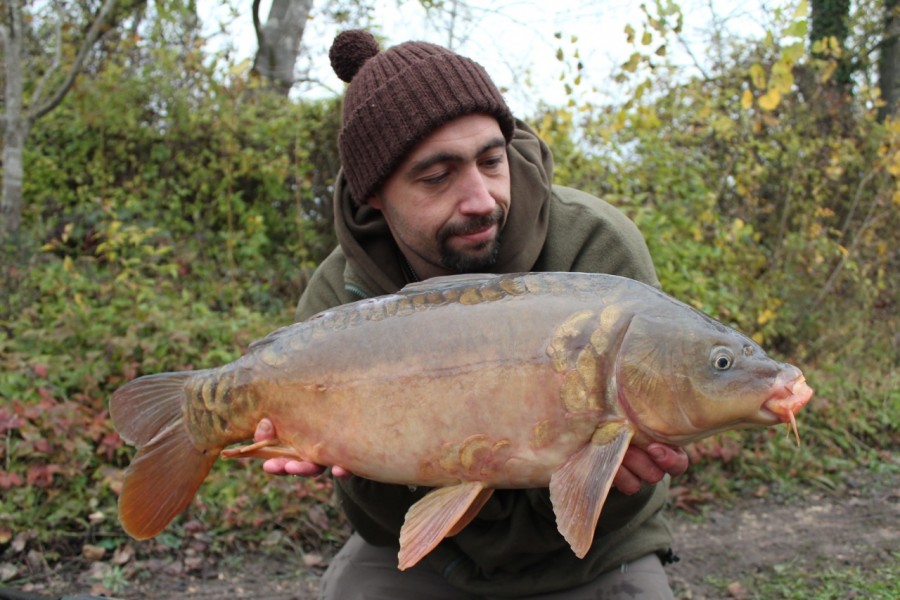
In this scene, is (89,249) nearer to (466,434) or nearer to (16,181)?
(16,181)

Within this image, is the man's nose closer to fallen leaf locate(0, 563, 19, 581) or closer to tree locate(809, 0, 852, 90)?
fallen leaf locate(0, 563, 19, 581)

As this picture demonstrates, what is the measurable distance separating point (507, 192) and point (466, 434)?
794 mm

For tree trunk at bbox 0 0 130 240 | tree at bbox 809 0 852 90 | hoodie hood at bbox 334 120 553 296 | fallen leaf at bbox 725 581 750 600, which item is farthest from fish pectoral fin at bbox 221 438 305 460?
tree at bbox 809 0 852 90

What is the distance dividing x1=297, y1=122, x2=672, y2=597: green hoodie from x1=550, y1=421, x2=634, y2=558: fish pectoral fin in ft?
1.55

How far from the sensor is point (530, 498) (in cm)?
204

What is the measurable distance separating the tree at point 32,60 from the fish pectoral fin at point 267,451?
12.7 ft

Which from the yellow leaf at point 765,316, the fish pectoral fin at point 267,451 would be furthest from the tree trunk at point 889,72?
the fish pectoral fin at point 267,451

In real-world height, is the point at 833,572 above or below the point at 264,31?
below

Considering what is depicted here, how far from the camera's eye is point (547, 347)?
5.10 ft

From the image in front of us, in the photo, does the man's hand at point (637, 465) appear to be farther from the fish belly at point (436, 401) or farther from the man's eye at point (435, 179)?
the man's eye at point (435, 179)

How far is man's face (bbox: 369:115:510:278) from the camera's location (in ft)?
7.04

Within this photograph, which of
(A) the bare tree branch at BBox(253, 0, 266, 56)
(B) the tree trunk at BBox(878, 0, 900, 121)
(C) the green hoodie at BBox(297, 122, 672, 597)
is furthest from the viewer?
(B) the tree trunk at BBox(878, 0, 900, 121)

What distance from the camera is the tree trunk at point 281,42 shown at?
24.2 feet

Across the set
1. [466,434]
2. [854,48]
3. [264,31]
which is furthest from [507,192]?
[854,48]
